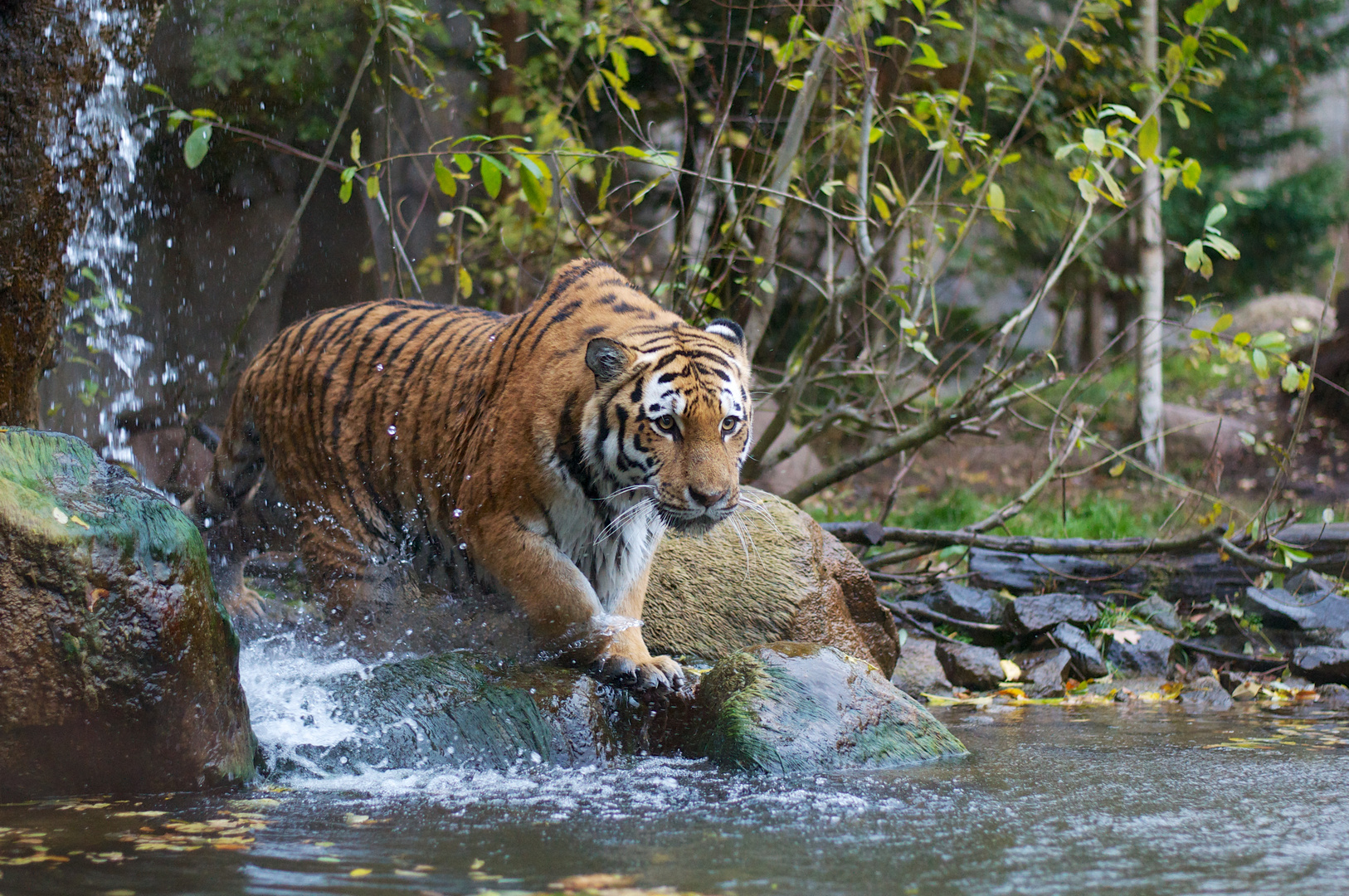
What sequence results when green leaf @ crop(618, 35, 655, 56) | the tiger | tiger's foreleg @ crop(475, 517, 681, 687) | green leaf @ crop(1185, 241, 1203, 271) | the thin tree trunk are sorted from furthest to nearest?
the thin tree trunk, green leaf @ crop(618, 35, 655, 56), green leaf @ crop(1185, 241, 1203, 271), tiger's foreleg @ crop(475, 517, 681, 687), the tiger

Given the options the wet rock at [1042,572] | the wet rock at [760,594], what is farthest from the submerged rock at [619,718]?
the wet rock at [1042,572]

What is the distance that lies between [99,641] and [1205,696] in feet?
16.1

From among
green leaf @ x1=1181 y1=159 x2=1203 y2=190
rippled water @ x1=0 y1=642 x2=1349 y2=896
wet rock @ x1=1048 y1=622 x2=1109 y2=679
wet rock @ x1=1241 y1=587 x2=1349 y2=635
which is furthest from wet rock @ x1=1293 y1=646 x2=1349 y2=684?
green leaf @ x1=1181 y1=159 x2=1203 y2=190

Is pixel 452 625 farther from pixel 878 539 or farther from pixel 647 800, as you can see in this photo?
pixel 878 539

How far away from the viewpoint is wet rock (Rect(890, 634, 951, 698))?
5711 mm

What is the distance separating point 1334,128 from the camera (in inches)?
1045

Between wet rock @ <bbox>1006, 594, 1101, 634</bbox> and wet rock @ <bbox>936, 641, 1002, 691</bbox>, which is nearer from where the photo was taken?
wet rock @ <bbox>936, 641, 1002, 691</bbox>

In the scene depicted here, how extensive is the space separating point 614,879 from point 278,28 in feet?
26.5

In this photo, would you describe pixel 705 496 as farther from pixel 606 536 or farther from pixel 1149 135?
pixel 1149 135

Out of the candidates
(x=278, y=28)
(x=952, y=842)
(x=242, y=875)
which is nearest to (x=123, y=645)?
(x=242, y=875)

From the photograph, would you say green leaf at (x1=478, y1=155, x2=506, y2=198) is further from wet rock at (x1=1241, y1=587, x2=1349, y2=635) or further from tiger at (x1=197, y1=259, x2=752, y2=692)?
wet rock at (x1=1241, y1=587, x2=1349, y2=635)

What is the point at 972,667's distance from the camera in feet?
19.0

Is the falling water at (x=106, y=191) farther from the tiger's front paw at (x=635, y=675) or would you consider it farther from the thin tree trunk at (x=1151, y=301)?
the thin tree trunk at (x=1151, y=301)

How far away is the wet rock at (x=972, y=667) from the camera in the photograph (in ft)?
18.9
